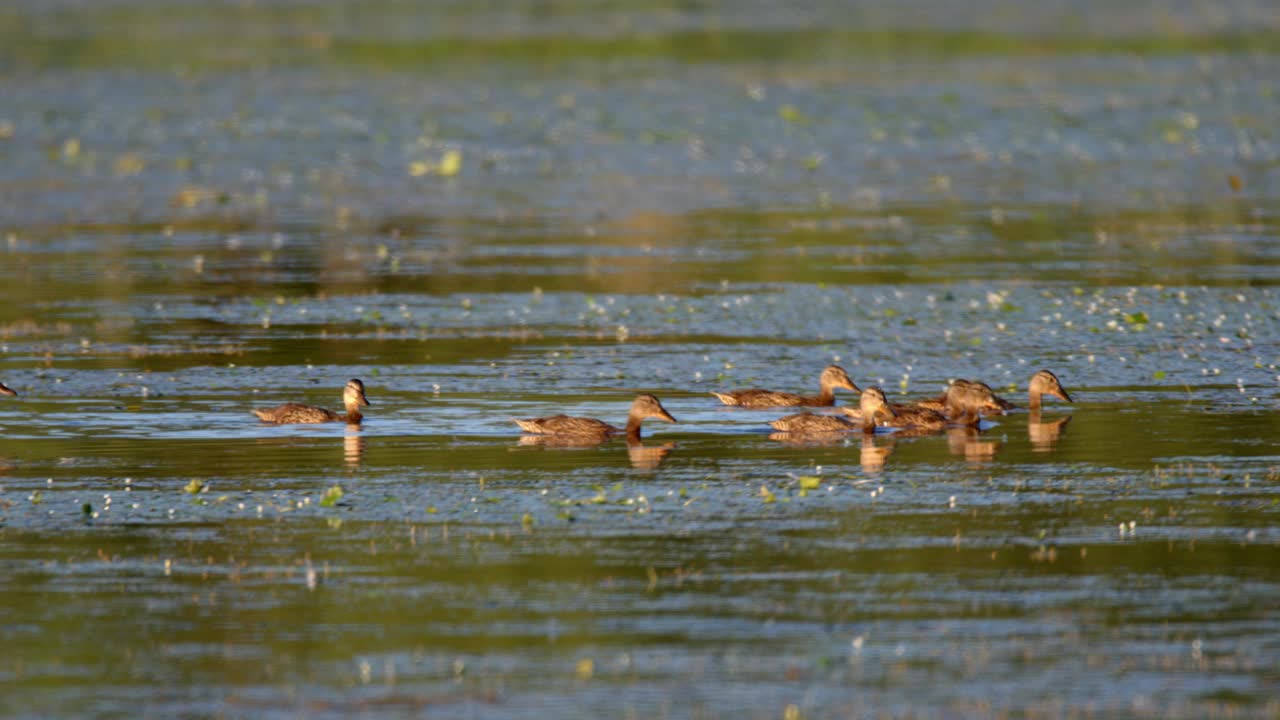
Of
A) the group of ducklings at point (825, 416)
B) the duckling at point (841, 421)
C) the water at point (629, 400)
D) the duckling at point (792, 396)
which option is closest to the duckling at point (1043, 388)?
the group of ducklings at point (825, 416)

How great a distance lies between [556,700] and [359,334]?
49.5 feet

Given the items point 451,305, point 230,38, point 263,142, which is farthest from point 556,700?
point 230,38

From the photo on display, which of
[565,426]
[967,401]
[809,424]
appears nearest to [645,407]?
[565,426]

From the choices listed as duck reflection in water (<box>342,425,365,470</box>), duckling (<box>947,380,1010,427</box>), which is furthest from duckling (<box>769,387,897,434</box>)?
duck reflection in water (<box>342,425,365,470</box>)

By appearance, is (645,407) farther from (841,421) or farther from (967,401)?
(967,401)

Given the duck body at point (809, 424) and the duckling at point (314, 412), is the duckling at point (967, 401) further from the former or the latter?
the duckling at point (314, 412)

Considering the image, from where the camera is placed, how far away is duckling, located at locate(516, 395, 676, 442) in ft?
63.7

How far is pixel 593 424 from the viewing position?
770 inches

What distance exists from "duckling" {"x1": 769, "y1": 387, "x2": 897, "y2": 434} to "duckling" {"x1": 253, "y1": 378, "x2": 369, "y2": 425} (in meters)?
3.74

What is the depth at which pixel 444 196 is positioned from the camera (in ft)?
134

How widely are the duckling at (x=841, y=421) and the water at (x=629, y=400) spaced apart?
34 centimetres

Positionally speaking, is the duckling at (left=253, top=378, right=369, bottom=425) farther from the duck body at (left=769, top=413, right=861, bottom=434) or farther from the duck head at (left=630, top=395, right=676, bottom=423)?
the duck body at (left=769, top=413, right=861, bottom=434)

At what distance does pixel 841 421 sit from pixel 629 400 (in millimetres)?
2335

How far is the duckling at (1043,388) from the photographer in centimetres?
2094
